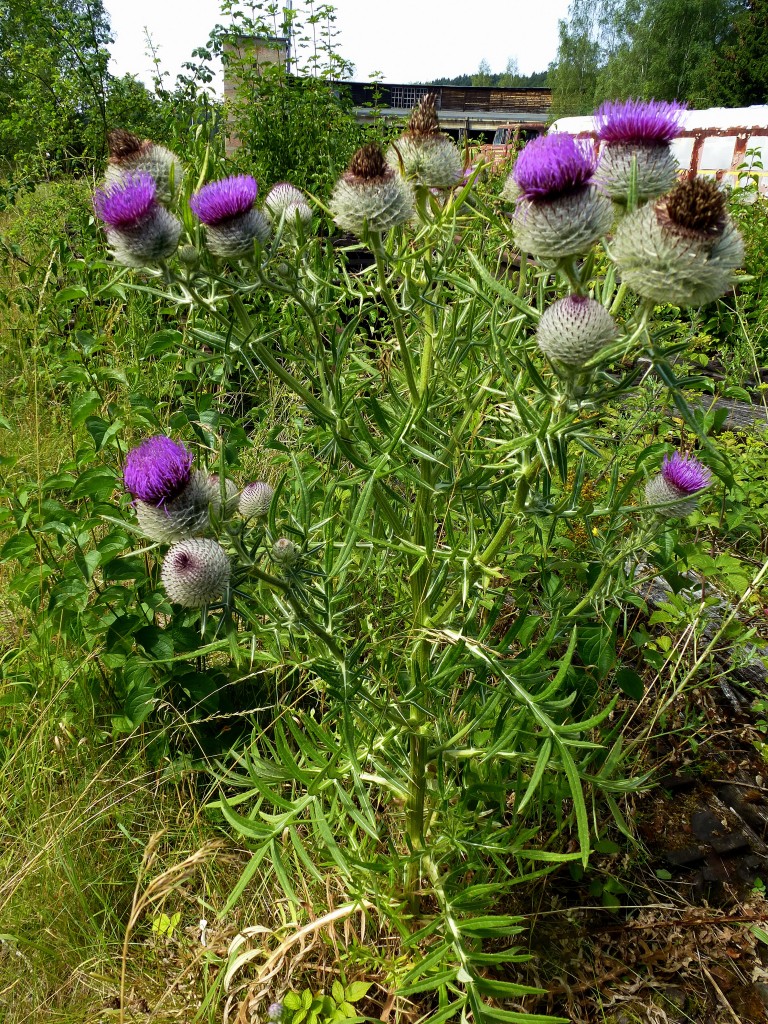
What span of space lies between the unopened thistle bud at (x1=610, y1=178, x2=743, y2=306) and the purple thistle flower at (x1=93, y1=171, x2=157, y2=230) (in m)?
1.11

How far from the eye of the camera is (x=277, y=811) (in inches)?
104

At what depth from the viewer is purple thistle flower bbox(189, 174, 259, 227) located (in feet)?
5.60

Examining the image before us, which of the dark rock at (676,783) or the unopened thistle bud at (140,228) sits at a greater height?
the unopened thistle bud at (140,228)

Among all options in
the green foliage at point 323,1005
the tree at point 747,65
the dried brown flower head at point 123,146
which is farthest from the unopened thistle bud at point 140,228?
the tree at point 747,65

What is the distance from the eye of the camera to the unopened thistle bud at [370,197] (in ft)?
5.88

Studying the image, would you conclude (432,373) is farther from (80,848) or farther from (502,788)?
(80,848)

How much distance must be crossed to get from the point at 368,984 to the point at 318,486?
180 centimetres

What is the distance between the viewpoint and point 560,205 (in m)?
1.47

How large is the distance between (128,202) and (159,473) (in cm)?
67

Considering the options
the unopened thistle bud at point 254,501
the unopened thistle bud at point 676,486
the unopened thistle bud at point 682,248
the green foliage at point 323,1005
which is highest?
the unopened thistle bud at point 682,248

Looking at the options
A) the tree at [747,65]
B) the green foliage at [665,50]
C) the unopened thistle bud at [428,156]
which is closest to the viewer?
the unopened thistle bud at [428,156]

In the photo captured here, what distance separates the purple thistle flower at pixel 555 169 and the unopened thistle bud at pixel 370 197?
372 mm

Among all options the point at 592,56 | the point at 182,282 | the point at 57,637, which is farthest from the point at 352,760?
the point at 592,56

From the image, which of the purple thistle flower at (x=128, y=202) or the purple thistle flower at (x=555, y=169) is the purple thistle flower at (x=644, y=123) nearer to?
the purple thistle flower at (x=555, y=169)
